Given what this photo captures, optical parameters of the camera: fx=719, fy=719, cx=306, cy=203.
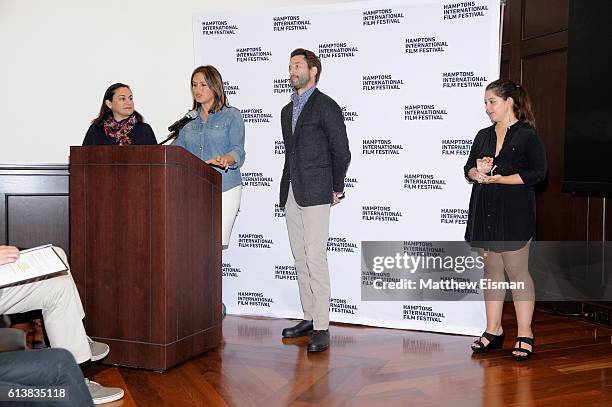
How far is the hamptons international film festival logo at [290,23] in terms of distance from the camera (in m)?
4.99

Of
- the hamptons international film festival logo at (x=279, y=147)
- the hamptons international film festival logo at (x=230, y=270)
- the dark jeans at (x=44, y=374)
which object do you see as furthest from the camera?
the hamptons international film festival logo at (x=230, y=270)

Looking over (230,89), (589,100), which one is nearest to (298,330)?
(230,89)

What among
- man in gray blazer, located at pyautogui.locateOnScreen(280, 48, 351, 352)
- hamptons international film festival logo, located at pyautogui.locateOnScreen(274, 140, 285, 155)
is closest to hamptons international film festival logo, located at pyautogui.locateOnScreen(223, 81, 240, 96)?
hamptons international film festival logo, located at pyautogui.locateOnScreen(274, 140, 285, 155)

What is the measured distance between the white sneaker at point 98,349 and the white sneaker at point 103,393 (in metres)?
0.23

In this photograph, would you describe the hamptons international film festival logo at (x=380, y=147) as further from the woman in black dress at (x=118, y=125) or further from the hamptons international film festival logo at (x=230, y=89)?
the woman in black dress at (x=118, y=125)

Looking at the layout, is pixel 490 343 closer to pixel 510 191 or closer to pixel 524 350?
pixel 524 350

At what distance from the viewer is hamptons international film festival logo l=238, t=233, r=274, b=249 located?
17.0ft

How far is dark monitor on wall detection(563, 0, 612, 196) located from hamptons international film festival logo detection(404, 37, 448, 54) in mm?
1072

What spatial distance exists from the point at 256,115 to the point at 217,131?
62cm

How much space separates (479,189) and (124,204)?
1.99 meters

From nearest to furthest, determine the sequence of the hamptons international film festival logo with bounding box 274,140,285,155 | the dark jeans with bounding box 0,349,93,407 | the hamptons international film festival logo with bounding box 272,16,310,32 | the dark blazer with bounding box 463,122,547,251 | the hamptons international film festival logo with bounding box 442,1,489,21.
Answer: the dark jeans with bounding box 0,349,93,407 < the dark blazer with bounding box 463,122,547,251 < the hamptons international film festival logo with bounding box 442,1,489,21 < the hamptons international film festival logo with bounding box 272,16,310,32 < the hamptons international film festival logo with bounding box 274,140,285,155

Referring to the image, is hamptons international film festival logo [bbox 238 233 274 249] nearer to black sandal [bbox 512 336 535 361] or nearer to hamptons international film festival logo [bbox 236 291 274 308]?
hamptons international film festival logo [bbox 236 291 274 308]

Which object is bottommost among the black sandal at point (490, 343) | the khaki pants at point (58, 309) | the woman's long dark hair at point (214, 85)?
the black sandal at point (490, 343)

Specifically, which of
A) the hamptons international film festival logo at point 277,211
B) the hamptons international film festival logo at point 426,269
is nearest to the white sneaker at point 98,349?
the hamptons international film festival logo at point 277,211
